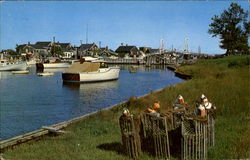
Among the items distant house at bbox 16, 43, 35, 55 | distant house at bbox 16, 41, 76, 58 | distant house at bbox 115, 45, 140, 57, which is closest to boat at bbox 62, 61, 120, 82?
distant house at bbox 16, 41, 76, 58

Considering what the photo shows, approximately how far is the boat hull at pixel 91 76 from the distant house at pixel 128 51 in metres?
88.1

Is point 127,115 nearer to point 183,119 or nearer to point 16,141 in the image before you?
point 183,119

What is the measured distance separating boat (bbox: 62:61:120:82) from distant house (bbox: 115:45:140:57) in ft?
290

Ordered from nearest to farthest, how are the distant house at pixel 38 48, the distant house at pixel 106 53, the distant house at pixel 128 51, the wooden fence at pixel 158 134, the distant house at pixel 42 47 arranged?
the wooden fence at pixel 158 134
the distant house at pixel 38 48
the distant house at pixel 42 47
the distant house at pixel 106 53
the distant house at pixel 128 51

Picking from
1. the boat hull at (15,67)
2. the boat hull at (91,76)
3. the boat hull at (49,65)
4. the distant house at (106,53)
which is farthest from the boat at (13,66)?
the distant house at (106,53)

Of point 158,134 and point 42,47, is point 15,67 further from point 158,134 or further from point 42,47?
point 42,47

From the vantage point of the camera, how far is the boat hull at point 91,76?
142 ft

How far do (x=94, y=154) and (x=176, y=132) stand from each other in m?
2.43

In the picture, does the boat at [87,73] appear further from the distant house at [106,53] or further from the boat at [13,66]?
the distant house at [106,53]

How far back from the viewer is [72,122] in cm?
1495

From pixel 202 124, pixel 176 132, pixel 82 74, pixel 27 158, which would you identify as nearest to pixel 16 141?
pixel 27 158

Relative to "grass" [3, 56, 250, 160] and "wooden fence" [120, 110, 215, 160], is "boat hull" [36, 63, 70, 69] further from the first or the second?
"wooden fence" [120, 110, 215, 160]

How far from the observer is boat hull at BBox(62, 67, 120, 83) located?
43.3 m

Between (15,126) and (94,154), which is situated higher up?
(94,154)
